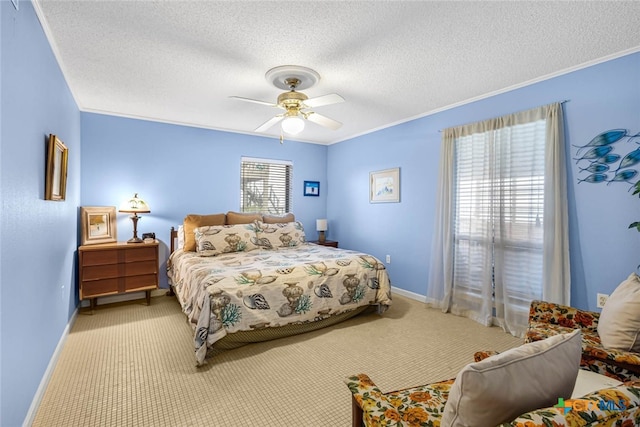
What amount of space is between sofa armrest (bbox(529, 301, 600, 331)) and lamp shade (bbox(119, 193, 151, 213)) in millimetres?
4138

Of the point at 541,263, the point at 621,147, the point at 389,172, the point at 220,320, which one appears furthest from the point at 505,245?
the point at 220,320

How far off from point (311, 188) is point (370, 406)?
4.67 metres

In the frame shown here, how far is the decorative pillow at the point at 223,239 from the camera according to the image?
12.1ft

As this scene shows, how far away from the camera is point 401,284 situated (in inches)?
173

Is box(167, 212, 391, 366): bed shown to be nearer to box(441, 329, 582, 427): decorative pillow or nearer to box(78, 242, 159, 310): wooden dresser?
box(78, 242, 159, 310): wooden dresser

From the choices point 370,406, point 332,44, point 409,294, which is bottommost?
point 409,294

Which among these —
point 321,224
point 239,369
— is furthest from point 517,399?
point 321,224

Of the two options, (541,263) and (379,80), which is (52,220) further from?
(541,263)

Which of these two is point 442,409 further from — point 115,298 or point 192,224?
point 115,298

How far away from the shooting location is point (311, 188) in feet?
18.6

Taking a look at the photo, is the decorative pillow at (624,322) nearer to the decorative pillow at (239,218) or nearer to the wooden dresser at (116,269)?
the decorative pillow at (239,218)

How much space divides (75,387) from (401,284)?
3.64 meters

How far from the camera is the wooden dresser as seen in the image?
3.42 metres

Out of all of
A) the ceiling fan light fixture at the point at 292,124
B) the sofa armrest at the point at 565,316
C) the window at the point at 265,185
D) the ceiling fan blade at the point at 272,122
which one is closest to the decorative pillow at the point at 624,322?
the sofa armrest at the point at 565,316
